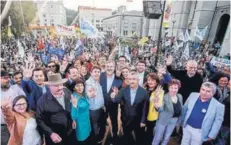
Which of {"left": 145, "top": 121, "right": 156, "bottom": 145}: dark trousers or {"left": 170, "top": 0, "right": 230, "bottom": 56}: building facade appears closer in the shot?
{"left": 145, "top": 121, "right": 156, "bottom": 145}: dark trousers

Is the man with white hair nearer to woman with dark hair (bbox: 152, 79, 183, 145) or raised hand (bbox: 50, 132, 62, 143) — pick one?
woman with dark hair (bbox: 152, 79, 183, 145)

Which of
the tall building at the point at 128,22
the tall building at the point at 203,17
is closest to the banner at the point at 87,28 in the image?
the tall building at the point at 203,17

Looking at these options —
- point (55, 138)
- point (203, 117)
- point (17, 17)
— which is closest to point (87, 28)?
point (55, 138)

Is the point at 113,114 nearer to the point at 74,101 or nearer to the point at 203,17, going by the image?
the point at 74,101

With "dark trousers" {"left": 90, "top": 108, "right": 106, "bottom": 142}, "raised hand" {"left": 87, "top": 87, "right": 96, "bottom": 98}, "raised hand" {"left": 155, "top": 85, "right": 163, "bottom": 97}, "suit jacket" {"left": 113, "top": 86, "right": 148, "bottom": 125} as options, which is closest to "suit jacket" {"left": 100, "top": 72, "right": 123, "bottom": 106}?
"dark trousers" {"left": 90, "top": 108, "right": 106, "bottom": 142}

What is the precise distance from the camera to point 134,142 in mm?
3850

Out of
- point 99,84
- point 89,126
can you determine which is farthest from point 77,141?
point 99,84

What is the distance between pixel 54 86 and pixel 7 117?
70 centimetres

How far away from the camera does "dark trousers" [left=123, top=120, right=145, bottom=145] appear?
3.60 meters

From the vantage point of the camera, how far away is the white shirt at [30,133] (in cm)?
258

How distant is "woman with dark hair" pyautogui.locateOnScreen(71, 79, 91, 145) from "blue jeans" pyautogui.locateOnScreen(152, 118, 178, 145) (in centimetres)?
123

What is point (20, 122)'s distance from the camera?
99.5 inches

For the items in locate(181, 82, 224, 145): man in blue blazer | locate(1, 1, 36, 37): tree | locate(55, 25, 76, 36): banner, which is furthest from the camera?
locate(1, 1, 36, 37): tree

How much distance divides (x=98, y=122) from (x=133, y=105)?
80 cm
